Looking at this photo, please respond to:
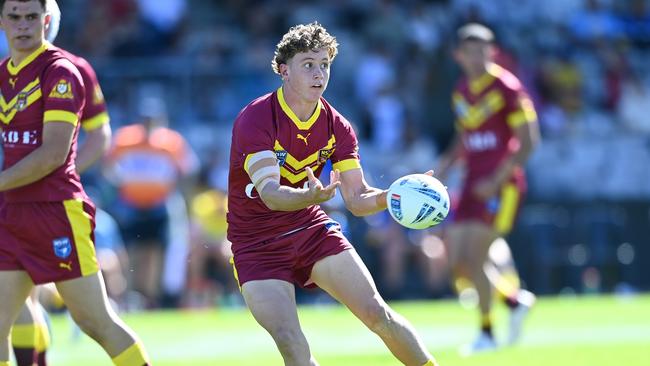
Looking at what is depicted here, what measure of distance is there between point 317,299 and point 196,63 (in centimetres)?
391

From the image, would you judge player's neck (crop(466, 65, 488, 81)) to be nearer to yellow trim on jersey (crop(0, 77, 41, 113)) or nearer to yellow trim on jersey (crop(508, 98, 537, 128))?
yellow trim on jersey (crop(508, 98, 537, 128))

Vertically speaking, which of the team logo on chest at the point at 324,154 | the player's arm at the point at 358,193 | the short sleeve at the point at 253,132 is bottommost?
the player's arm at the point at 358,193

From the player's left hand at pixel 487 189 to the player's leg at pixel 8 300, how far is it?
5542 millimetres

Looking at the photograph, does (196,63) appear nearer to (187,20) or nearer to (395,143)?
(187,20)

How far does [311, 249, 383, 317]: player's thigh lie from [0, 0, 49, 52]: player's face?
209 cm

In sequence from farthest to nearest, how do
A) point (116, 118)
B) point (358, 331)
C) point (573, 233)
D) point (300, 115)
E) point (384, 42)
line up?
point (384, 42) → point (573, 233) → point (116, 118) → point (358, 331) → point (300, 115)

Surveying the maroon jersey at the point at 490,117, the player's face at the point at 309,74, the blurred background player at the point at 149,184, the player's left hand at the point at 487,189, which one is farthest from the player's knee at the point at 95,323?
the blurred background player at the point at 149,184

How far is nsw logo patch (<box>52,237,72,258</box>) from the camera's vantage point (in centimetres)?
750

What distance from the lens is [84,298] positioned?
24.6 ft

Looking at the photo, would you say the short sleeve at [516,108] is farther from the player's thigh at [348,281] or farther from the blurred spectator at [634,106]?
the blurred spectator at [634,106]

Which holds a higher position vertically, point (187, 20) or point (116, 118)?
point (187, 20)

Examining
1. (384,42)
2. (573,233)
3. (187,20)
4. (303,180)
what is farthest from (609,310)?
(303,180)

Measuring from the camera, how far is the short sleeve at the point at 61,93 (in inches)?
294

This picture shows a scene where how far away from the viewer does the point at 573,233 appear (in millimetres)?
20188
